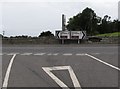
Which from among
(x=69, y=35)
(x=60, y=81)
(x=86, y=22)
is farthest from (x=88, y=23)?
(x=60, y=81)

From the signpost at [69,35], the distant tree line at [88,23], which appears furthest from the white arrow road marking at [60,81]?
the distant tree line at [88,23]

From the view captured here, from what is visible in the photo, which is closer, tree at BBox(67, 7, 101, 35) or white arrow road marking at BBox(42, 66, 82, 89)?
white arrow road marking at BBox(42, 66, 82, 89)

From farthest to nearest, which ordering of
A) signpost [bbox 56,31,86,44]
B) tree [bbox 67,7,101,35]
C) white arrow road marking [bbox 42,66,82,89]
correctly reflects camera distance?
tree [bbox 67,7,101,35] < signpost [bbox 56,31,86,44] < white arrow road marking [bbox 42,66,82,89]

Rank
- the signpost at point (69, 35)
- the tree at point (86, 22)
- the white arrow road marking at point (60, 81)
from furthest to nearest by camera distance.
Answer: the tree at point (86, 22)
the signpost at point (69, 35)
the white arrow road marking at point (60, 81)

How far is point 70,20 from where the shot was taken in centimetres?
18575

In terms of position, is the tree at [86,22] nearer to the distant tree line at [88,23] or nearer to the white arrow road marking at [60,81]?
the distant tree line at [88,23]

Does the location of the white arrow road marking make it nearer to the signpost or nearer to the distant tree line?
the signpost

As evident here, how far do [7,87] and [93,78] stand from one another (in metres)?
3.41

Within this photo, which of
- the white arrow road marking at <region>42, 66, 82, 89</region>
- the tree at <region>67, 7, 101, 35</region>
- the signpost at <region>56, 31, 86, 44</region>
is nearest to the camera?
the white arrow road marking at <region>42, 66, 82, 89</region>

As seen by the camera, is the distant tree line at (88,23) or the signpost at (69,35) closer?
the signpost at (69,35)

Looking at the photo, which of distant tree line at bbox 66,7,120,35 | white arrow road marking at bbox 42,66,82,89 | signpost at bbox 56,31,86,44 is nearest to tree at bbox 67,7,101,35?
distant tree line at bbox 66,7,120,35

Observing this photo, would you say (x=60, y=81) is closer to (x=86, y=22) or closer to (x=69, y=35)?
(x=69, y=35)

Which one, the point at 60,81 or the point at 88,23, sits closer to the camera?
the point at 60,81

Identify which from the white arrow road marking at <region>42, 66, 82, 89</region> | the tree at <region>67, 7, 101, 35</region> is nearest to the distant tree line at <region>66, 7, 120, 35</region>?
the tree at <region>67, 7, 101, 35</region>
